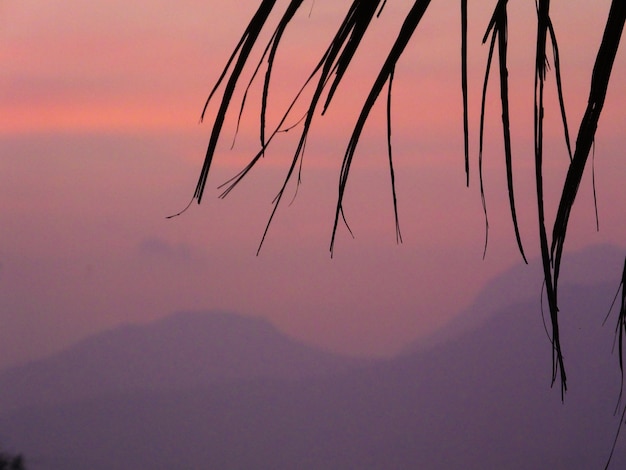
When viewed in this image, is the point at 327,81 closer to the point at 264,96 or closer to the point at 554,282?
the point at 264,96

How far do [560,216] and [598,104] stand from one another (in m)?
0.08

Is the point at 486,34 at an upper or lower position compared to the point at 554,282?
upper

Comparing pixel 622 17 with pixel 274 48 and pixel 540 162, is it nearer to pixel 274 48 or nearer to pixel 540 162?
pixel 540 162

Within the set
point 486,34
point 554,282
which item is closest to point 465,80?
point 486,34

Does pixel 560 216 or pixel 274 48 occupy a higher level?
pixel 274 48

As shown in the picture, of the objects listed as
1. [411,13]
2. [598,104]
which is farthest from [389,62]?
[598,104]

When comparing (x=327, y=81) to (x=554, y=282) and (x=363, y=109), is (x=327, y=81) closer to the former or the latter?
(x=363, y=109)

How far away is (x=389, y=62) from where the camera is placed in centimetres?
59

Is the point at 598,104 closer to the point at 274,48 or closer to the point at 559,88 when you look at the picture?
the point at 559,88

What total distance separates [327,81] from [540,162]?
5.5 inches

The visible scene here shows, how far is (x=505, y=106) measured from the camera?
599 mm

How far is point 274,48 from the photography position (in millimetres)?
582

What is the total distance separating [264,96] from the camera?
590 mm

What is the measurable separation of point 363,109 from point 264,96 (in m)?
0.06
